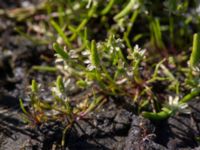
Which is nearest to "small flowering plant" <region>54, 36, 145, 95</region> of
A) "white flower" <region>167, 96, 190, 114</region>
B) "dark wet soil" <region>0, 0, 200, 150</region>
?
"dark wet soil" <region>0, 0, 200, 150</region>

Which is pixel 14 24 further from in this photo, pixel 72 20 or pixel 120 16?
pixel 120 16

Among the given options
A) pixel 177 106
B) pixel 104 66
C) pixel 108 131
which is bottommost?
pixel 108 131

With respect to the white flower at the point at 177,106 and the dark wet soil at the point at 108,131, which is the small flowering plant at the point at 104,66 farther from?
the white flower at the point at 177,106

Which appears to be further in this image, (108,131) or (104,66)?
(104,66)

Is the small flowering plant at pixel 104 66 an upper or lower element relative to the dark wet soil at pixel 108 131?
upper

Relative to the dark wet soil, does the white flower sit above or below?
above

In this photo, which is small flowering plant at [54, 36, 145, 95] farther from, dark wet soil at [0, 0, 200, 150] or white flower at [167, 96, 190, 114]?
white flower at [167, 96, 190, 114]

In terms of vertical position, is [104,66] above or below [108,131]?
above

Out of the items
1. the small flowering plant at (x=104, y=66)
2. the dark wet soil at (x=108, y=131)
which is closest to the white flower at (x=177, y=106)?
the dark wet soil at (x=108, y=131)

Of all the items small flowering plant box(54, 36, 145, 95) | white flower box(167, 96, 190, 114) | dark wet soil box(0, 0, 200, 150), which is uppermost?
small flowering plant box(54, 36, 145, 95)

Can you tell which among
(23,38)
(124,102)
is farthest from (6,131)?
(23,38)

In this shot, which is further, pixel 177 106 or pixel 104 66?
pixel 104 66

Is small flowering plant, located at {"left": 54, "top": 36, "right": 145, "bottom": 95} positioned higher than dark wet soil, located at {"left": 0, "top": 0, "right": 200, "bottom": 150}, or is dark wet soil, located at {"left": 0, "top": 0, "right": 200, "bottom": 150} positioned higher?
small flowering plant, located at {"left": 54, "top": 36, "right": 145, "bottom": 95}
